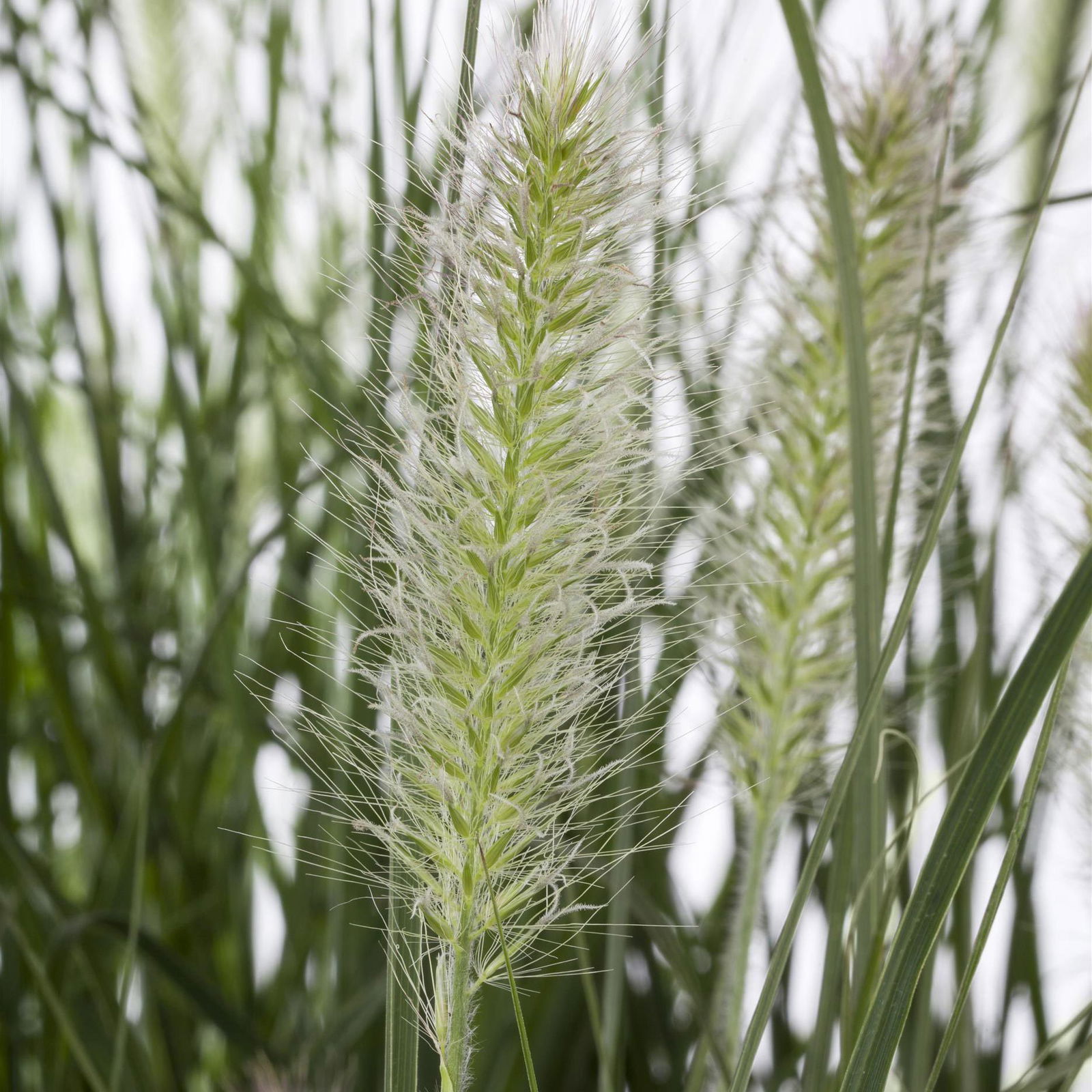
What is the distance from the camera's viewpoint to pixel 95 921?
1.84 feet

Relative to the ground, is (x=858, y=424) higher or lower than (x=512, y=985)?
higher

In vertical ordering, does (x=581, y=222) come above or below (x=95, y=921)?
above

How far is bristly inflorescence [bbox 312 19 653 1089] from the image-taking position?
357 millimetres

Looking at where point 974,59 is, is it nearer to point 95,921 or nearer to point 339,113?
point 339,113

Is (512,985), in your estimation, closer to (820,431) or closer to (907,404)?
(907,404)

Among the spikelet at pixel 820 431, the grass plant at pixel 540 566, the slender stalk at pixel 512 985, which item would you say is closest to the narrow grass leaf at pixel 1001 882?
the grass plant at pixel 540 566

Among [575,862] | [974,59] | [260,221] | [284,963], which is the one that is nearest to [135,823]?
[284,963]

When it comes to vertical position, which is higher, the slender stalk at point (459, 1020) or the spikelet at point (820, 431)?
the spikelet at point (820, 431)

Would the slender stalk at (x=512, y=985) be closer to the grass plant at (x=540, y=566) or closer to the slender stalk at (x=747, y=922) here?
the grass plant at (x=540, y=566)

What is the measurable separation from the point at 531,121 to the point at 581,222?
4cm

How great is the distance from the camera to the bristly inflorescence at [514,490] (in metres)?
0.36

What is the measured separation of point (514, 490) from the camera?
1.18 feet

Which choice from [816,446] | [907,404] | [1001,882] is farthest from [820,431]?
[1001,882]

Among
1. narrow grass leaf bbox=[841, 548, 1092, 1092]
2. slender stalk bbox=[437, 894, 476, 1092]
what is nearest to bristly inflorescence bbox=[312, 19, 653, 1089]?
slender stalk bbox=[437, 894, 476, 1092]
